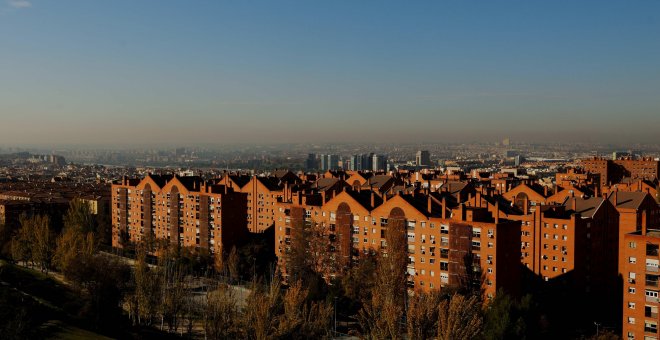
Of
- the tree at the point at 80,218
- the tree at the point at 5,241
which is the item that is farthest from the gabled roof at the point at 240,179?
the tree at the point at 5,241

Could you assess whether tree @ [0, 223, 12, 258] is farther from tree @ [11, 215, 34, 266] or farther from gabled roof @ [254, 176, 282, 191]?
gabled roof @ [254, 176, 282, 191]

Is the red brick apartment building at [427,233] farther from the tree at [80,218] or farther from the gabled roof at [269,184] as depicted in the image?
the tree at [80,218]

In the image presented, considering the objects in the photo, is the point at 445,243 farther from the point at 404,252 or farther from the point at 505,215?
the point at 505,215

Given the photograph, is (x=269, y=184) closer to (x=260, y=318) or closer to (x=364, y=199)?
(x=364, y=199)

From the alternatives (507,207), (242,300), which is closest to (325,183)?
(507,207)

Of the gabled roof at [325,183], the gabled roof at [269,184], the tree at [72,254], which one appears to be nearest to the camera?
the tree at [72,254]

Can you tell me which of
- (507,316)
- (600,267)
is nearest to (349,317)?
(507,316)
